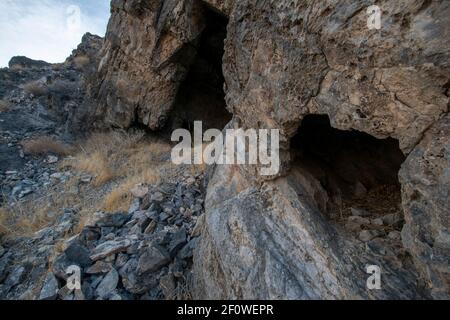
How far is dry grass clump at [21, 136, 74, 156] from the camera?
7.40 metres

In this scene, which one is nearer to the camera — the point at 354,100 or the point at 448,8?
the point at 448,8

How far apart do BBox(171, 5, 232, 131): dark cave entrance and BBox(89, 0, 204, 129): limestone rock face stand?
612 mm

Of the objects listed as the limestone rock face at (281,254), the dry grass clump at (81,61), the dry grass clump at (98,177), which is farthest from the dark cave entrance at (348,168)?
Result: the dry grass clump at (81,61)

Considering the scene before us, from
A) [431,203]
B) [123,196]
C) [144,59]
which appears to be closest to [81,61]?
[144,59]

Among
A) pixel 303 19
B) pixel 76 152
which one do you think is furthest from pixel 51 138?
pixel 303 19

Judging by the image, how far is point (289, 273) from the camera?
2.07m

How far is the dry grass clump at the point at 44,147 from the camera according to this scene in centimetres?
740

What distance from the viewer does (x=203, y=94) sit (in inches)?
332

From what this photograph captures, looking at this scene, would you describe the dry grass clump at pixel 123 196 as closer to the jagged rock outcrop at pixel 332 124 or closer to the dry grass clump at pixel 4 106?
the jagged rock outcrop at pixel 332 124

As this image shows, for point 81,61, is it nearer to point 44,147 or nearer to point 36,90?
point 36,90

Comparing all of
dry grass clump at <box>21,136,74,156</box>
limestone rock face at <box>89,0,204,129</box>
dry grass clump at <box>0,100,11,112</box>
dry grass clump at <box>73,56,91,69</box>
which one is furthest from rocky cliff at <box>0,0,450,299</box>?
dry grass clump at <box>73,56,91,69</box>

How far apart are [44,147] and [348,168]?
754cm
